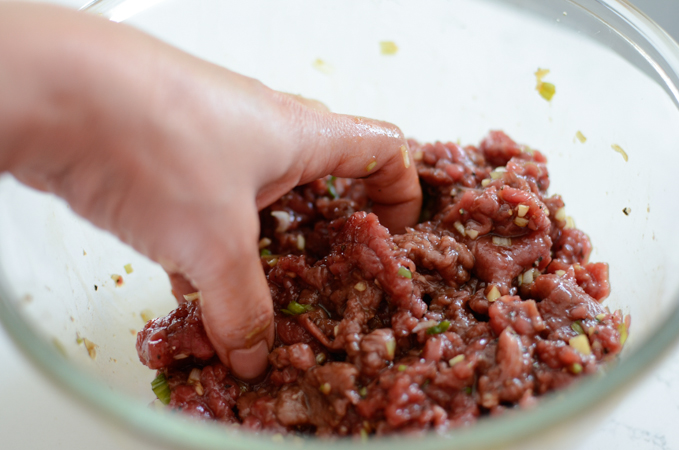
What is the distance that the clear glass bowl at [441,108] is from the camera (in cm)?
167

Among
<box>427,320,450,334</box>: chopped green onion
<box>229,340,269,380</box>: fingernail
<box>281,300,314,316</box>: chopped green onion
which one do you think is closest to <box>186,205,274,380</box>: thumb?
<box>229,340,269,380</box>: fingernail

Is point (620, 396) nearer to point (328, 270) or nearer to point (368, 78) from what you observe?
point (328, 270)

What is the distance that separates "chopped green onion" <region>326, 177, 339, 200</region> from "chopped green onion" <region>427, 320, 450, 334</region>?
0.76 m

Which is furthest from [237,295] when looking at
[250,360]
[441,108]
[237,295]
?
[441,108]

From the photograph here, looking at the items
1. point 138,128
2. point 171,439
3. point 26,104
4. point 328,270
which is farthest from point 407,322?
point 26,104

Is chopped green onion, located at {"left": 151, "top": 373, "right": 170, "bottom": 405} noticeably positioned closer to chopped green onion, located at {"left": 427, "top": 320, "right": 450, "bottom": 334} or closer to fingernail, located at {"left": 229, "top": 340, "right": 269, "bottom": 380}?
fingernail, located at {"left": 229, "top": 340, "right": 269, "bottom": 380}

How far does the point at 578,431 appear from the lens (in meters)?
1.20

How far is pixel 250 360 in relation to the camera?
1610mm

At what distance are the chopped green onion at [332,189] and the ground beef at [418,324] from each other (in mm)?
129

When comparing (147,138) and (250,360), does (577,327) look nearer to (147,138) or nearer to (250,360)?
(250,360)

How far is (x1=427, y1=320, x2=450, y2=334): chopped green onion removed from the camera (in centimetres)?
159

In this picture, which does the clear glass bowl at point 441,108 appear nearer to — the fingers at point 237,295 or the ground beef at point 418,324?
the ground beef at point 418,324

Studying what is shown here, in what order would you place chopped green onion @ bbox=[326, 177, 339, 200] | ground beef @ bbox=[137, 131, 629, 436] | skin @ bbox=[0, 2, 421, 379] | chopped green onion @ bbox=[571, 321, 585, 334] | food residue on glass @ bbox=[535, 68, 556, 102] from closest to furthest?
skin @ bbox=[0, 2, 421, 379] < ground beef @ bbox=[137, 131, 629, 436] < chopped green onion @ bbox=[571, 321, 585, 334] < chopped green onion @ bbox=[326, 177, 339, 200] < food residue on glass @ bbox=[535, 68, 556, 102]

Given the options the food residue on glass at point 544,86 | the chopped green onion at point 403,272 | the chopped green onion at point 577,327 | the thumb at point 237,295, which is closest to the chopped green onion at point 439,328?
the chopped green onion at point 403,272
